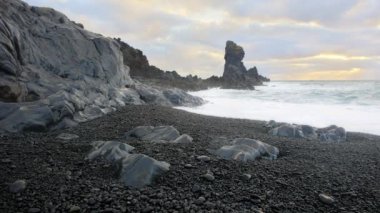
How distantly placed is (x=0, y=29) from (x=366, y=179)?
1011 cm

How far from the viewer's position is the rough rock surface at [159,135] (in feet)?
24.7

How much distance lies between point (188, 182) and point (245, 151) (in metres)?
1.82

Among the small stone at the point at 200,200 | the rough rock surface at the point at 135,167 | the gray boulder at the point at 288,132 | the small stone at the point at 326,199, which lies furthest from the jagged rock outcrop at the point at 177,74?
the small stone at the point at 200,200

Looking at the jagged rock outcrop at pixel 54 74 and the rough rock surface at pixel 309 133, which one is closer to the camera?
the jagged rock outcrop at pixel 54 74

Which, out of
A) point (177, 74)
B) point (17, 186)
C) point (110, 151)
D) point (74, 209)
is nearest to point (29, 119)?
point (110, 151)

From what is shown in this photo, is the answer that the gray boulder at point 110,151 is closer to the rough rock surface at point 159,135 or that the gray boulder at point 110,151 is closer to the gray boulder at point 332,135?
the rough rock surface at point 159,135

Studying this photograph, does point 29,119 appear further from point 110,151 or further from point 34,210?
point 34,210

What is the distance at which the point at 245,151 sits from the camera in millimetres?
6566

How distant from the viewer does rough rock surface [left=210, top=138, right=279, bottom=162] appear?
20.8 feet

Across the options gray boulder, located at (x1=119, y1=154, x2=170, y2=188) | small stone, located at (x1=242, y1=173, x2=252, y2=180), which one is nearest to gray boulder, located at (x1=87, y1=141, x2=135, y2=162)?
gray boulder, located at (x1=119, y1=154, x2=170, y2=188)

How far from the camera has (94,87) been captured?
575 inches

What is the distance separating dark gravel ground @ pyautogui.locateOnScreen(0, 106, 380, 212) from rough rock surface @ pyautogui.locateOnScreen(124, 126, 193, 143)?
394mm

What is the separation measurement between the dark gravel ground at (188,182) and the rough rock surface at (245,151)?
0.25 metres

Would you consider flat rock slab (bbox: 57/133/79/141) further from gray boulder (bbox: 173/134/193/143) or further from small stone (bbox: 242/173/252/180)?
small stone (bbox: 242/173/252/180)
